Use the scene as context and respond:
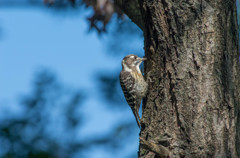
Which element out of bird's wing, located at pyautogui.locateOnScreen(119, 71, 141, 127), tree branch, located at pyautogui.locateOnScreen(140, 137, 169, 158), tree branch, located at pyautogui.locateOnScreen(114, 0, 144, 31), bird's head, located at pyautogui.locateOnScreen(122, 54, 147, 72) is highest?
tree branch, located at pyautogui.locateOnScreen(114, 0, 144, 31)

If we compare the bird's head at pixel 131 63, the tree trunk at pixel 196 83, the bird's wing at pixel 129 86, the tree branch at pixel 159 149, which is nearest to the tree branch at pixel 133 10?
the bird's head at pixel 131 63

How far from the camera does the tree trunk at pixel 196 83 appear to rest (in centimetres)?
325

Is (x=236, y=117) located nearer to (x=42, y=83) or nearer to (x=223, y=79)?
(x=223, y=79)

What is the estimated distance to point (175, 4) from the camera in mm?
3533

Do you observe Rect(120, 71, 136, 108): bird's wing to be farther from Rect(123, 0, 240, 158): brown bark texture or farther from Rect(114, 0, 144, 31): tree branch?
Rect(123, 0, 240, 158): brown bark texture

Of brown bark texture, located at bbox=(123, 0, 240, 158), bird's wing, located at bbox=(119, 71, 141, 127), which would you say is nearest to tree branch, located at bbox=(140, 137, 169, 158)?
brown bark texture, located at bbox=(123, 0, 240, 158)

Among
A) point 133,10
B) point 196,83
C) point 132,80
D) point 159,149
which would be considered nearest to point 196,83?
point 196,83

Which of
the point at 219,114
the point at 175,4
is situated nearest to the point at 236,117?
the point at 219,114

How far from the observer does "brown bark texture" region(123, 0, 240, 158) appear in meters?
3.25

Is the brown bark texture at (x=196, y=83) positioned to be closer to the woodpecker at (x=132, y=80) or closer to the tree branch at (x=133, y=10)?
the woodpecker at (x=132, y=80)

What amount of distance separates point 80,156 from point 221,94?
4.48 meters

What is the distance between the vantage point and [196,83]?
335 cm

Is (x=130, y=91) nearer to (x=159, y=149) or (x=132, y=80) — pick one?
(x=132, y=80)

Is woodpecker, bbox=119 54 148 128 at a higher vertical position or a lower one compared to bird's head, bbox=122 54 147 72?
lower
